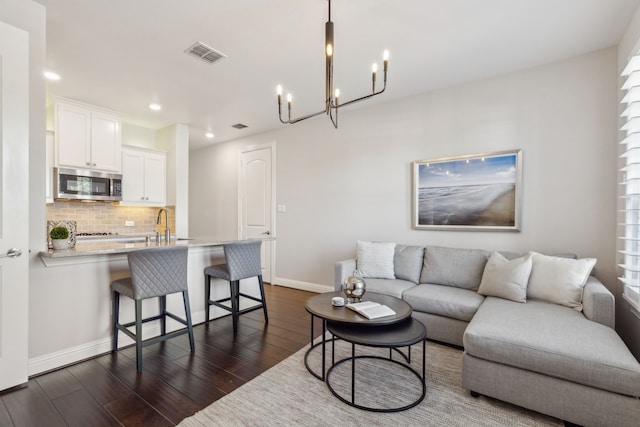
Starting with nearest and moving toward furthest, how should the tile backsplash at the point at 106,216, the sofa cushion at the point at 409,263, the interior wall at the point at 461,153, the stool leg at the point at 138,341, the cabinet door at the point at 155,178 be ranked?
the stool leg at the point at 138,341 → the interior wall at the point at 461,153 → the sofa cushion at the point at 409,263 → the tile backsplash at the point at 106,216 → the cabinet door at the point at 155,178

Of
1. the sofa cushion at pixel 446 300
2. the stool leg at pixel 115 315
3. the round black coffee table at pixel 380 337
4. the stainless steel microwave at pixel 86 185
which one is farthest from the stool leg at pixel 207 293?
the stainless steel microwave at pixel 86 185

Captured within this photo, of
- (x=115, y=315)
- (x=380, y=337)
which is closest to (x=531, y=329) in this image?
→ (x=380, y=337)

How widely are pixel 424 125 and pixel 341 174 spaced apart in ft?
4.15

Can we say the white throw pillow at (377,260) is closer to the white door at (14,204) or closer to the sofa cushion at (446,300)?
the sofa cushion at (446,300)

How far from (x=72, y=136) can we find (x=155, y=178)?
1190 mm

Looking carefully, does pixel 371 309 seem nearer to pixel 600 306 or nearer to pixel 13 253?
pixel 600 306

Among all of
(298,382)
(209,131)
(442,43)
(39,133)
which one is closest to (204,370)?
(298,382)

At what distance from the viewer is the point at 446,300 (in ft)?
8.67

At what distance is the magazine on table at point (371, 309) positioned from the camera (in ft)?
6.58

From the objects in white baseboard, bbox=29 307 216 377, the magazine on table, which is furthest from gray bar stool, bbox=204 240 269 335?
the magazine on table

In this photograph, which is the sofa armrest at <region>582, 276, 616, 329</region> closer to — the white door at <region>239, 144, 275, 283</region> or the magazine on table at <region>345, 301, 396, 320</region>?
the magazine on table at <region>345, 301, 396, 320</region>

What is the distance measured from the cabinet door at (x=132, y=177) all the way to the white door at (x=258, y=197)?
159 centimetres

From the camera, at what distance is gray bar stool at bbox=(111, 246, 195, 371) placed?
7.42ft

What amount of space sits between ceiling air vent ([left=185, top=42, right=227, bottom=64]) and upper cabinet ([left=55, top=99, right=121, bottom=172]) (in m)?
2.38
